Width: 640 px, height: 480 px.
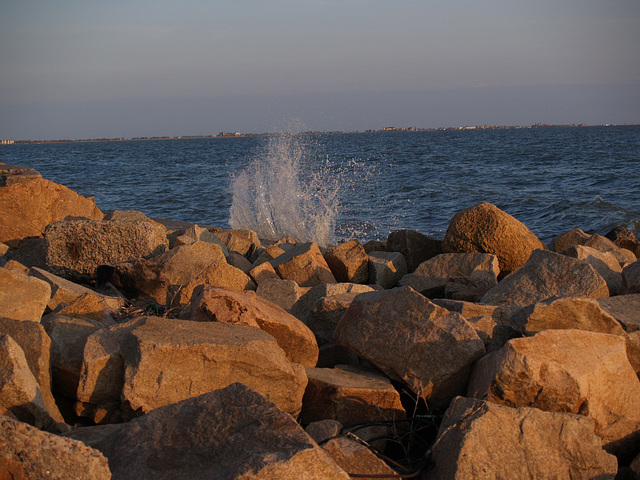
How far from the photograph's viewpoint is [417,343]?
9.58 ft

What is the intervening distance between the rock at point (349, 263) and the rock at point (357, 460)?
3.79m

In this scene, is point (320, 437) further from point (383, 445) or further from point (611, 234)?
point (611, 234)

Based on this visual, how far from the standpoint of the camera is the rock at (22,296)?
10.5ft

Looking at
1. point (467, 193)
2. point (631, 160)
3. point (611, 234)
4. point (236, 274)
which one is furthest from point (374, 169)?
point (236, 274)

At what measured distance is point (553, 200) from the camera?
1477cm

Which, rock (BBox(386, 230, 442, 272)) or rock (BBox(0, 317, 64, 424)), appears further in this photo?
rock (BBox(386, 230, 442, 272))

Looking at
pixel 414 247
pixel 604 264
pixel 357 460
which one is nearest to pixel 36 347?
pixel 357 460

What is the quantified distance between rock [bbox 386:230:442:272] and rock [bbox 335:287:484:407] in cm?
364

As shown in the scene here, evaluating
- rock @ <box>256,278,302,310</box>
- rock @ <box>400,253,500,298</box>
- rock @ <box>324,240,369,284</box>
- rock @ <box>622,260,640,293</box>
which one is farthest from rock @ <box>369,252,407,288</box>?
rock @ <box>622,260,640,293</box>

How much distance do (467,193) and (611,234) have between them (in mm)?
8403

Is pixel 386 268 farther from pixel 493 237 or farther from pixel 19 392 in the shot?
pixel 19 392

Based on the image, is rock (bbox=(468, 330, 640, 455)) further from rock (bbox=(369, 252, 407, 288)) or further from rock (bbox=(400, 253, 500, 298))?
rock (bbox=(369, 252, 407, 288))

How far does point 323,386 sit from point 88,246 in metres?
3.62

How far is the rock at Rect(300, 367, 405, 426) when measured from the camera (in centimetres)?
271
